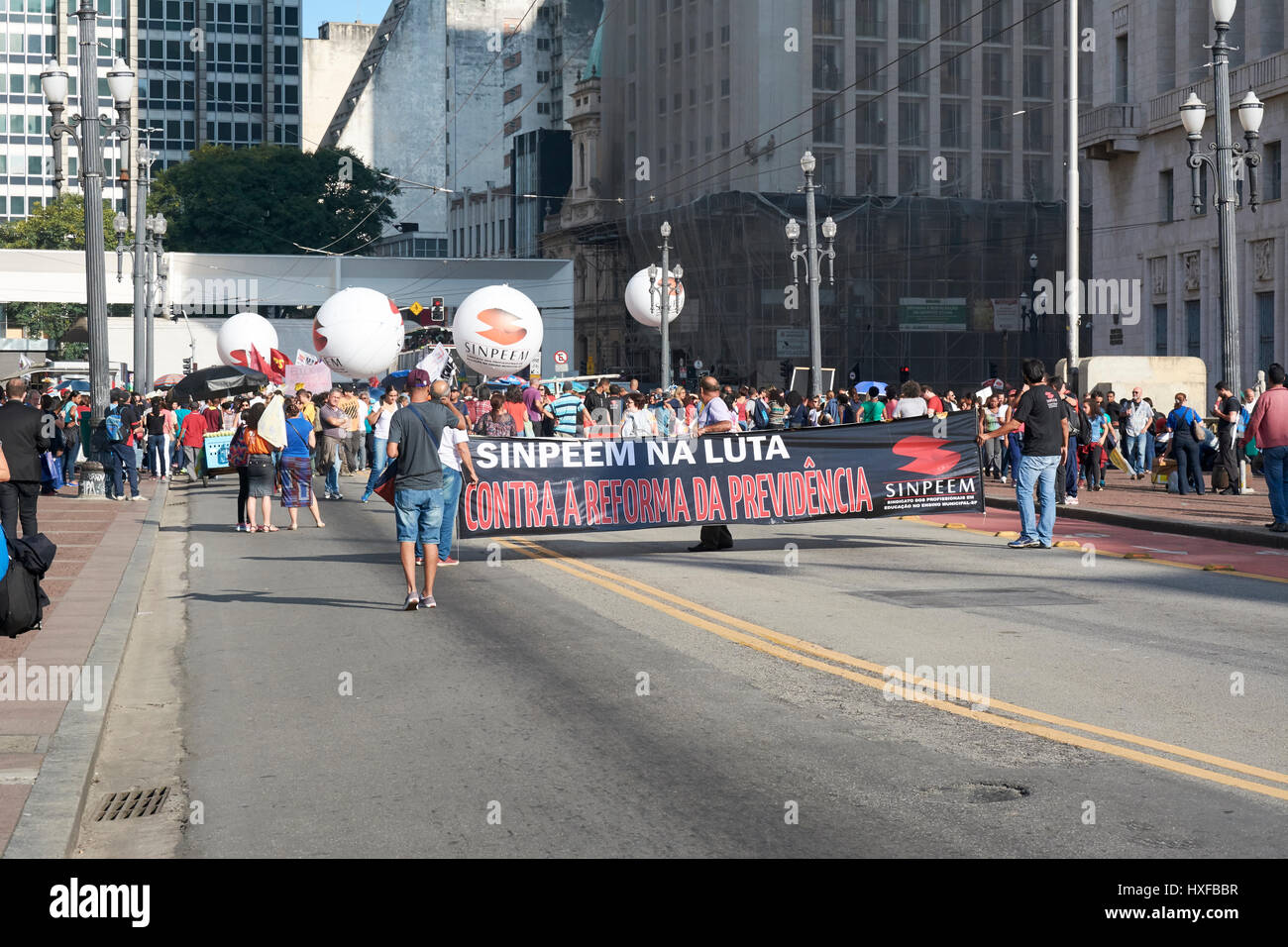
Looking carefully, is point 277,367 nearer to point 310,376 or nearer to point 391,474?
point 310,376

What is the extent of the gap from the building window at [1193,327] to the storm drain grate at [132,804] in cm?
4231

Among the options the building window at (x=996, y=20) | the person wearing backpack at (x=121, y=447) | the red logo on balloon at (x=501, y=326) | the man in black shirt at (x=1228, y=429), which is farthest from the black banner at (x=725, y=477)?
the building window at (x=996, y=20)

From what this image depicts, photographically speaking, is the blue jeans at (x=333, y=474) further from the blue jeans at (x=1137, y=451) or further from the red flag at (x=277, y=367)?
the blue jeans at (x=1137, y=451)

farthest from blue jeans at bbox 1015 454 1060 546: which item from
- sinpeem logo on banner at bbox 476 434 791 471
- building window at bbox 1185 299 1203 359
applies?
building window at bbox 1185 299 1203 359

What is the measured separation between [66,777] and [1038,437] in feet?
40.4

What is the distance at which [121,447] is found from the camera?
2659 centimetres

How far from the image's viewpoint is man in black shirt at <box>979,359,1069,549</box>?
1723 cm

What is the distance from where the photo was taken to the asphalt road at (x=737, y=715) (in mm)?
6477

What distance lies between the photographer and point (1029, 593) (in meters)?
13.6

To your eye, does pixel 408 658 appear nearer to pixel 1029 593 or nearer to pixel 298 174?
pixel 1029 593

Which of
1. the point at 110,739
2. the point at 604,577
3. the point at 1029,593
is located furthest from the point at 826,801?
the point at 604,577

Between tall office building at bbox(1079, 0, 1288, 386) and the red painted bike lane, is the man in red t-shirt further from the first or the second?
tall office building at bbox(1079, 0, 1288, 386)

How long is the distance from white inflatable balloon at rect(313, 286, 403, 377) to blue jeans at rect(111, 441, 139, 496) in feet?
15.0
